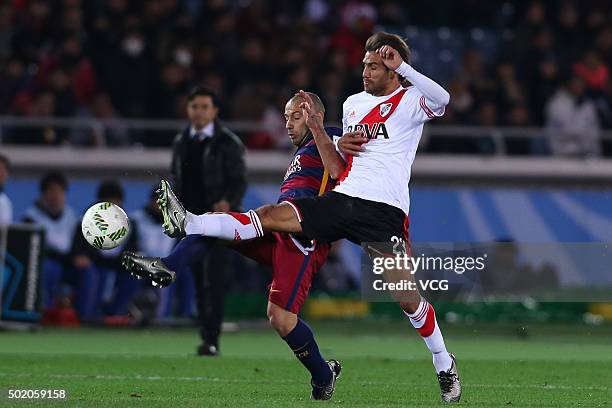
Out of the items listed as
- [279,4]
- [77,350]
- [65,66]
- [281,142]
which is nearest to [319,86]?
[281,142]

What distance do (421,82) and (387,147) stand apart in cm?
48

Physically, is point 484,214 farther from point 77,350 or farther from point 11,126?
point 77,350

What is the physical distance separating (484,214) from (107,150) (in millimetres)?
5515

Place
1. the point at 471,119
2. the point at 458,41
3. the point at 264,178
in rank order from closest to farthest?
the point at 264,178
the point at 471,119
the point at 458,41

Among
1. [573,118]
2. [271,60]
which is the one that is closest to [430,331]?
[271,60]

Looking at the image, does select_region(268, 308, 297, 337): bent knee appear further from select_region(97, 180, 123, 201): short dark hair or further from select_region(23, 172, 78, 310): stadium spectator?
select_region(97, 180, 123, 201): short dark hair

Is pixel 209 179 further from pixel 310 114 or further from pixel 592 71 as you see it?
pixel 592 71

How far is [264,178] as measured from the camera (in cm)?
1888

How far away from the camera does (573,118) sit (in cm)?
2020

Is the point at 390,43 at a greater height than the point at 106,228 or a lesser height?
greater

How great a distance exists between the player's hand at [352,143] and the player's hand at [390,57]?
1.54ft

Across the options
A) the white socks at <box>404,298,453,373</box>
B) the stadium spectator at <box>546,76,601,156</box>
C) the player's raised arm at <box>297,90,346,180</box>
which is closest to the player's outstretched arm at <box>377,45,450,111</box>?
the player's raised arm at <box>297,90,346,180</box>

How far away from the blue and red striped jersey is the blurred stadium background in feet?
27.3

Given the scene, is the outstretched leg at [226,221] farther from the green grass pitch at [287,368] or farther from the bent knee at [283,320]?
the green grass pitch at [287,368]
